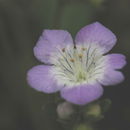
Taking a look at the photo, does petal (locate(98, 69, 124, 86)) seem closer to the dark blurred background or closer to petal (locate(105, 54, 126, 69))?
petal (locate(105, 54, 126, 69))

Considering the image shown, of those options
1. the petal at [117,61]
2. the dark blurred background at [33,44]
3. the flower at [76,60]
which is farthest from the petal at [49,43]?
the dark blurred background at [33,44]

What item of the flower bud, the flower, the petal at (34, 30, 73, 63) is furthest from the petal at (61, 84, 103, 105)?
the petal at (34, 30, 73, 63)

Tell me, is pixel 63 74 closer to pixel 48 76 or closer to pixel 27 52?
pixel 48 76

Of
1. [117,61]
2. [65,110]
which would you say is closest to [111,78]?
[117,61]

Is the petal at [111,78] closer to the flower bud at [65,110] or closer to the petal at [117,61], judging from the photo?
the petal at [117,61]

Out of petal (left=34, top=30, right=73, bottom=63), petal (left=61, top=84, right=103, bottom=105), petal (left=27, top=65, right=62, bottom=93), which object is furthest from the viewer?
petal (left=34, top=30, right=73, bottom=63)

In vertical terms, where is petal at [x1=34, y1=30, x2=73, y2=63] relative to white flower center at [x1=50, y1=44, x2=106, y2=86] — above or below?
above
